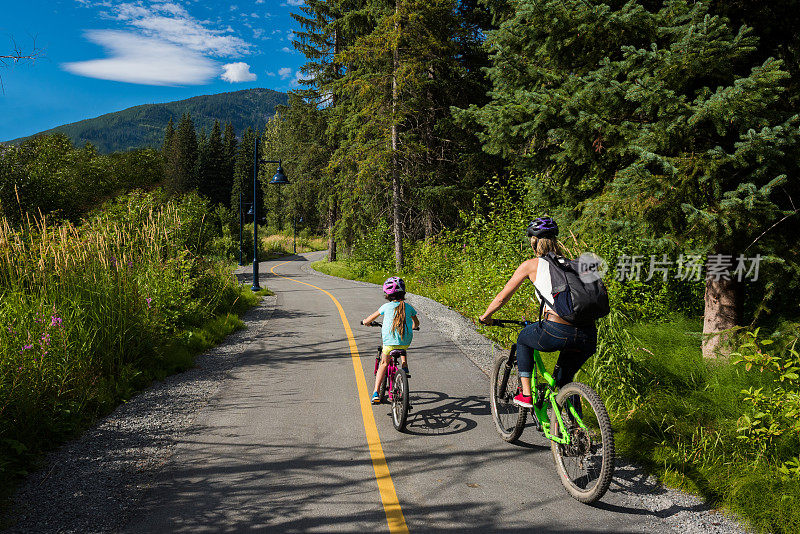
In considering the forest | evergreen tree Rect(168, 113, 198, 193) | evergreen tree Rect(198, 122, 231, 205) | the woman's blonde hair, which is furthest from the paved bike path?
evergreen tree Rect(198, 122, 231, 205)

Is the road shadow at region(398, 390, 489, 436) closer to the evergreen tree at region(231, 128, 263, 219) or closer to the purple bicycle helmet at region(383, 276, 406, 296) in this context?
the purple bicycle helmet at region(383, 276, 406, 296)

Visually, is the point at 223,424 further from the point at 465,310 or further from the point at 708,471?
the point at 465,310

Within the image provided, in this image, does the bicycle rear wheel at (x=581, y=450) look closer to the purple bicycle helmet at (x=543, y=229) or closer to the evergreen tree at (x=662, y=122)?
the purple bicycle helmet at (x=543, y=229)

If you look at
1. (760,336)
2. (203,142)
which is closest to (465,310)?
(760,336)

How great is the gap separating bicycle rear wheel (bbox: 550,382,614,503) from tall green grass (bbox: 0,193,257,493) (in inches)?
176

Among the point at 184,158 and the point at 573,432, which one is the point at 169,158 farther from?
the point at 573,432

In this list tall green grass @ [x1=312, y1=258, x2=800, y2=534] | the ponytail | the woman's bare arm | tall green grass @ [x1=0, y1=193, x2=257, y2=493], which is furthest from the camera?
the ponytail

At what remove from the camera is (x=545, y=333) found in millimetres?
3934

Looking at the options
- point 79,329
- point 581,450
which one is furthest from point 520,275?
point 79,329

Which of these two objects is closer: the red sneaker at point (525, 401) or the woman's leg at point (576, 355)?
the woman's leg at point (576, 355)

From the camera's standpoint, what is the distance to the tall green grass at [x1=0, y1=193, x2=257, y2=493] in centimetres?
469

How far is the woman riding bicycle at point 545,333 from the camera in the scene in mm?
3799

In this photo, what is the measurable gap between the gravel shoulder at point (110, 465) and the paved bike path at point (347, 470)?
7.4 inches

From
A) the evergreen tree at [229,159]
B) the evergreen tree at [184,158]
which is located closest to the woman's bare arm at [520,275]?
the evergreen tree at [184,158]
